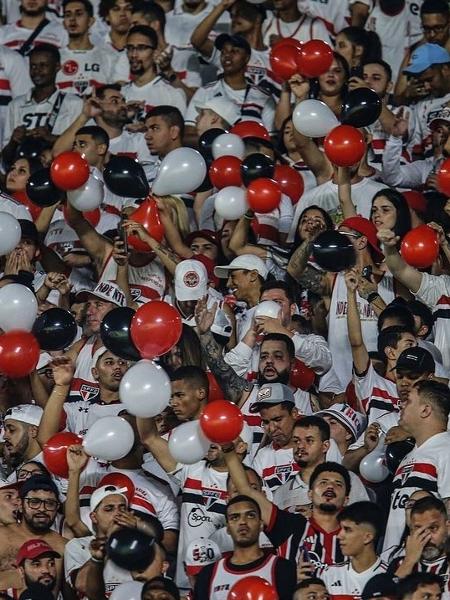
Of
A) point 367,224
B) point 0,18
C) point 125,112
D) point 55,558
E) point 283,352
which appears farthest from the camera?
point 0,18

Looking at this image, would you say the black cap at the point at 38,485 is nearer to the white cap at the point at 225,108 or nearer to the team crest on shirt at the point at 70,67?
the white cap at the point at 225,108

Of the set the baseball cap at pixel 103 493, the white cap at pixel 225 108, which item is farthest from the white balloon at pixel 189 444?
the white cap at pixel 225 108

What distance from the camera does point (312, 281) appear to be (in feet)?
32.1

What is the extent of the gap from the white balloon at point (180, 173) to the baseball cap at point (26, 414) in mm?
1407

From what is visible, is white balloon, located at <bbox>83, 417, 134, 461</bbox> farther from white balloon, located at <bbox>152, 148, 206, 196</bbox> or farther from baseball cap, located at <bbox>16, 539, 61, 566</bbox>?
white balloon, located at <bbox>152, 148, 206, 196</bbox>

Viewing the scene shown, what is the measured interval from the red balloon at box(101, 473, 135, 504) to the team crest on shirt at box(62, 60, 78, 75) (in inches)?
156

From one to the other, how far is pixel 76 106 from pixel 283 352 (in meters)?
3.19

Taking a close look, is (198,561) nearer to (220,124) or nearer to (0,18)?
(220,124)

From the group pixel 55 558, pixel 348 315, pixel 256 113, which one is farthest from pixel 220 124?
pixel 55 558

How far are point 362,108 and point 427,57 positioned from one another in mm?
1260

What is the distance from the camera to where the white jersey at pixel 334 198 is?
1020 cm

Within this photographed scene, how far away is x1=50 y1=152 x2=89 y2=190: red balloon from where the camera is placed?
972cm

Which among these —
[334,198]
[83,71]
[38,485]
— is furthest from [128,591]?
[83,71]

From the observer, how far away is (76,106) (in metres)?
11.7
